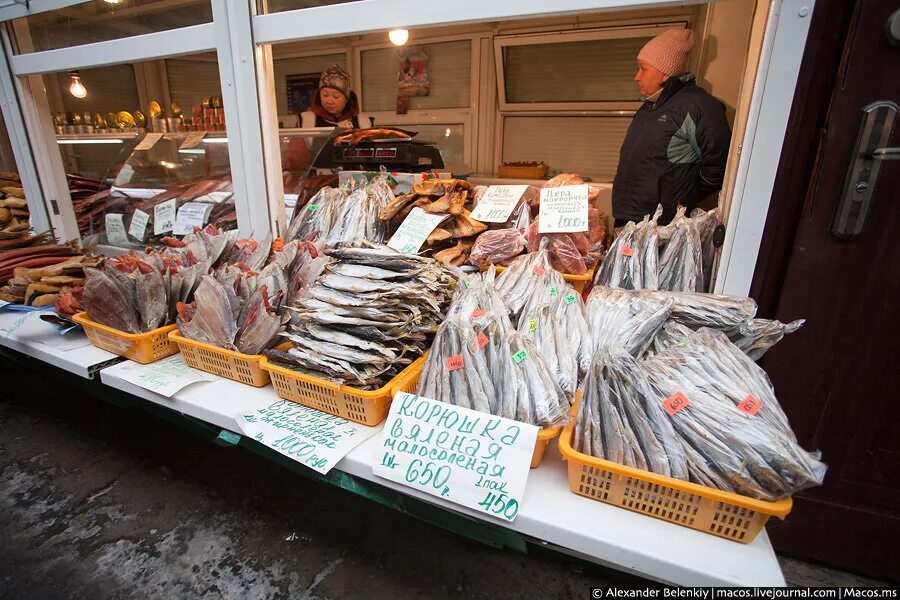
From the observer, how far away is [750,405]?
2.83 feet

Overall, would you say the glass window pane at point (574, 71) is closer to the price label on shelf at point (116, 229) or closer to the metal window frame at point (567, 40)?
the metal window frame at point (567, 40)

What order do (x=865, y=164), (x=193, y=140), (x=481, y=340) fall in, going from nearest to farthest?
(x=481, y=340) < (x=865, y=164) < (x=193, y=140)

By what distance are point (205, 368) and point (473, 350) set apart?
993 millimetres

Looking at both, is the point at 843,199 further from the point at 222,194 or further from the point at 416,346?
the point at 222,194

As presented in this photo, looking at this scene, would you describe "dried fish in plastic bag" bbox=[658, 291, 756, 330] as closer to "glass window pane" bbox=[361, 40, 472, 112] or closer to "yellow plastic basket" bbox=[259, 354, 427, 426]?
"yellow plastic basket" bbox=[259, 354, 427, 426]

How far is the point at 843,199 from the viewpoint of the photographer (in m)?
1.36

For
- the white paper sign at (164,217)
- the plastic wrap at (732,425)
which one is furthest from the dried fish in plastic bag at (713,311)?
the white paper sign at (164,217)

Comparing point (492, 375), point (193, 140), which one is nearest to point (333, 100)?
point (193, 140)

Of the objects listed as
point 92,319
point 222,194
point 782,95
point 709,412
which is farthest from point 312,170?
point 709,412

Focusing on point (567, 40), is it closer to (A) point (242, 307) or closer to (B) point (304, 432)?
(A) point (242, 307)

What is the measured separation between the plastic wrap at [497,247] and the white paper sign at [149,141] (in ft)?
8.97

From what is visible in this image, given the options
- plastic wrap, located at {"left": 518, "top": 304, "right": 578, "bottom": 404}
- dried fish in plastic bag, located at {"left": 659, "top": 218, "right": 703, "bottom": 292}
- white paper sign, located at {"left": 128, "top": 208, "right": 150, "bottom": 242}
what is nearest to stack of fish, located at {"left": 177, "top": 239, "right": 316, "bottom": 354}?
plastic wrap, located at {"left": 518, "top": 304, "right": 578, "bottom": 404}

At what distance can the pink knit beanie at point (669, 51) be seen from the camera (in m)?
2.38

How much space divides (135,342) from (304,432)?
0.83m
